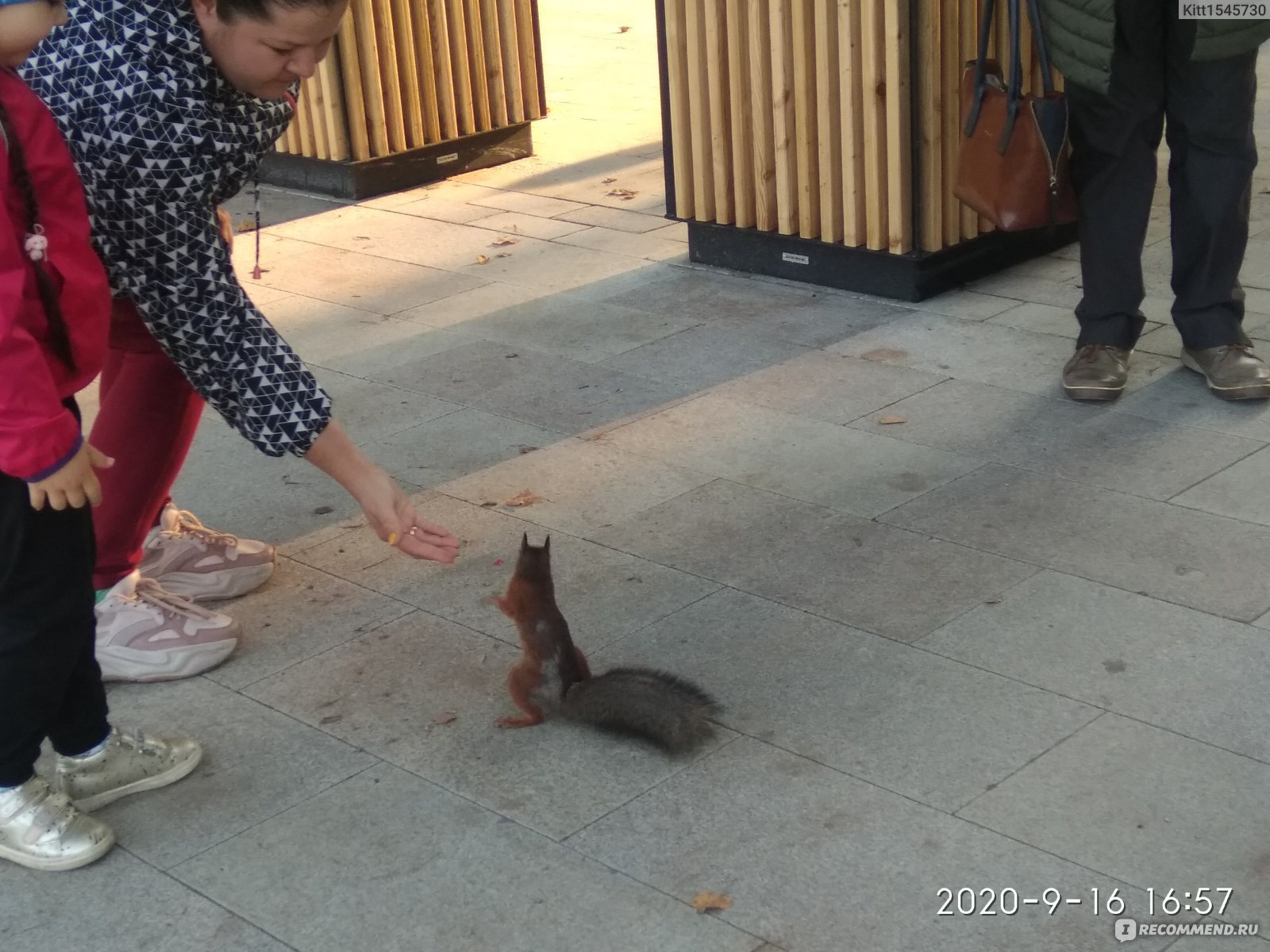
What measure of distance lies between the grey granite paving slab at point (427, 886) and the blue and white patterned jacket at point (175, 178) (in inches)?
28.5

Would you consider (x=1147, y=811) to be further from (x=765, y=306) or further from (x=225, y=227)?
(x=765, y=306)

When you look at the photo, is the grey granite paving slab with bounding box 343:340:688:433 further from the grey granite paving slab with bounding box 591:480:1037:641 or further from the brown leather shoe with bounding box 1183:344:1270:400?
the brown leather shoe with bounding box 1183:344:1270:400

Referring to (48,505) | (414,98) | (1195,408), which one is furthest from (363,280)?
(48,505)

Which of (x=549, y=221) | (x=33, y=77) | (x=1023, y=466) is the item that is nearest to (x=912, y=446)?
(x=1023, y=466)

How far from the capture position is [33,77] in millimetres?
2740

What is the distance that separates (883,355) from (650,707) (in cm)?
255

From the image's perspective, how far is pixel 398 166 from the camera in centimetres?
799

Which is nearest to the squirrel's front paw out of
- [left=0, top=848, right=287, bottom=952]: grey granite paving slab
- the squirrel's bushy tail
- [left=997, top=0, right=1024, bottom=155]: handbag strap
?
the squirrel's bushy tail

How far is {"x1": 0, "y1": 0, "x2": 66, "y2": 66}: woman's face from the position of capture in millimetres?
2273

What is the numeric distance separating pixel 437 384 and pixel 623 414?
76cm

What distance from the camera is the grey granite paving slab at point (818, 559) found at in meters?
3.53

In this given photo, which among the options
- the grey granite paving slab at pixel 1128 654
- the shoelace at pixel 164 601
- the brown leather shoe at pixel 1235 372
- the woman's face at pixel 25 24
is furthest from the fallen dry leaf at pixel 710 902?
the brown leather shoe at pixel 1235 372

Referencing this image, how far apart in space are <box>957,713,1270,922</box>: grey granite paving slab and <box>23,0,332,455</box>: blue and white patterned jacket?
4.93ft

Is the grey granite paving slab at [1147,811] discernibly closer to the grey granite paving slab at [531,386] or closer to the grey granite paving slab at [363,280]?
the grey granite paving slab at [531,386]
